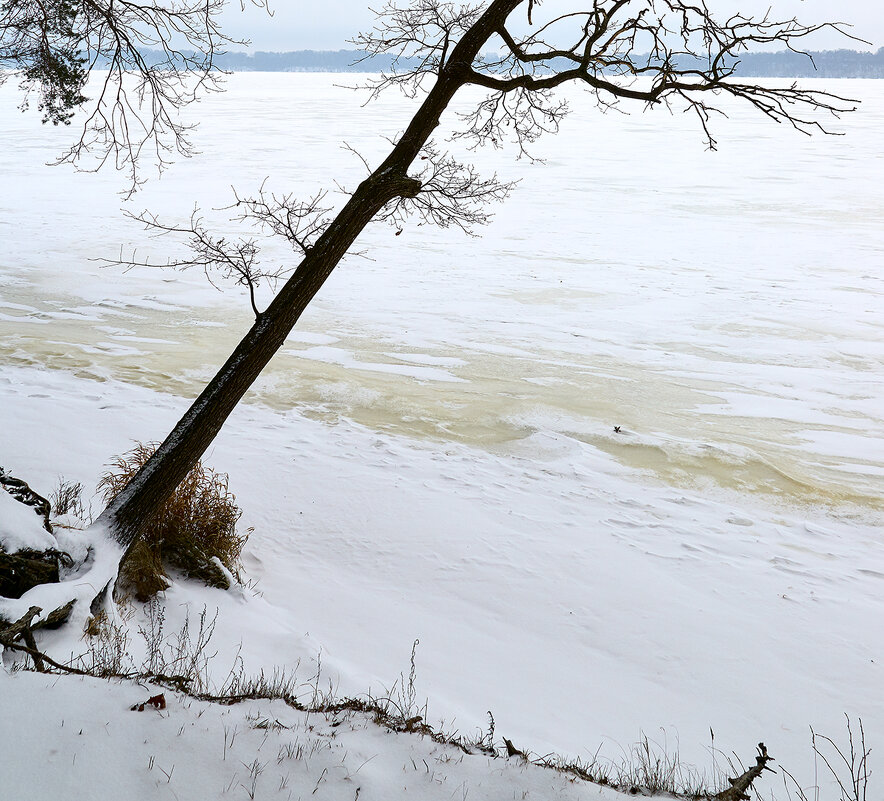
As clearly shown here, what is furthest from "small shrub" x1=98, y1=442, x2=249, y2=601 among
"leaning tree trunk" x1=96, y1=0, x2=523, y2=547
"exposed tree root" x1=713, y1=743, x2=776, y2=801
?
"exposed tree root" x1=713, y1=743, x2=776, y2=801

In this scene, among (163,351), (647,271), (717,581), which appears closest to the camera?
(717,581)

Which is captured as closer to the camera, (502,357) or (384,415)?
(384,415)

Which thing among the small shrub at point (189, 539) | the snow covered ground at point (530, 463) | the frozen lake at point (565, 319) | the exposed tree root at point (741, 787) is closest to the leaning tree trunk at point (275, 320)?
the small shrub at point (189, 539)

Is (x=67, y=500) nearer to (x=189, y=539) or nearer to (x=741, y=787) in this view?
(x=189, y=539)

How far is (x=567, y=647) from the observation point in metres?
6.14

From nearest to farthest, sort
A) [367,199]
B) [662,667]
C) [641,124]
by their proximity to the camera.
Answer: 1. [367,199]
2. [662,667]
3. [641,124]

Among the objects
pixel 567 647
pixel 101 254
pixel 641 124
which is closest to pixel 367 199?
pixel 567 647

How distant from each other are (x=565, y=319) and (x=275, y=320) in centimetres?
1041

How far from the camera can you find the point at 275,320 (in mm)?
5215

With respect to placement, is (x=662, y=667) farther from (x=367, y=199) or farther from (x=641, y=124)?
(x=641, y=124)

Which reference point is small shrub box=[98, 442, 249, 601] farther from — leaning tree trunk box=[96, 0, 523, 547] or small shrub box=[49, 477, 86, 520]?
leaning tree trunk box=[96, 0, 523, 547]

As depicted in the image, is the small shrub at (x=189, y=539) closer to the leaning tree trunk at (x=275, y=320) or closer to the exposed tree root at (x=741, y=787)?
the leaning tree trunk at (x=275, y=320)

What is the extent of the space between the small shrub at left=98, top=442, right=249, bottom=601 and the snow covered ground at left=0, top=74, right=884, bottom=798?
0.79 feet

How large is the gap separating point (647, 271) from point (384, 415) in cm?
1000
